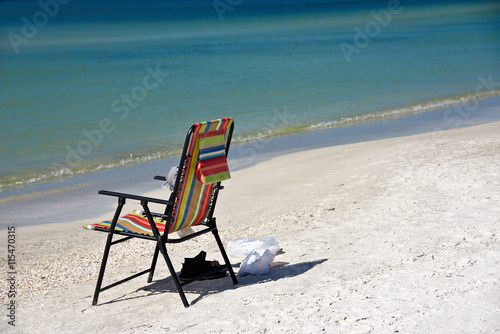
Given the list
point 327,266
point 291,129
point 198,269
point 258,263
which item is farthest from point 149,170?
point 327,266

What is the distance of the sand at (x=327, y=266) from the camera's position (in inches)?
139

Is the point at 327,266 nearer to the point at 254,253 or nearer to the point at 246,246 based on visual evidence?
the point at 254,253

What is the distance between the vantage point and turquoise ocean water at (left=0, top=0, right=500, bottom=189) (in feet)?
44.0

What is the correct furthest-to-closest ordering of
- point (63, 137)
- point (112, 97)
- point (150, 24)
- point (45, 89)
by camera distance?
point (150, 24), point (45, 89), point (112, 97), point (63, 137)

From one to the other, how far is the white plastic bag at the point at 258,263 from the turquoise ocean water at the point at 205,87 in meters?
6.92

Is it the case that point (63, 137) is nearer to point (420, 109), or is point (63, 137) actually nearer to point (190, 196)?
point (420, 109)

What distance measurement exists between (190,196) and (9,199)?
19.9 ft

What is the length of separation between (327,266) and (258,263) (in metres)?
0.52

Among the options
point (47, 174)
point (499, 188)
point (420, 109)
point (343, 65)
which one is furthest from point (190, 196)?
point (343, 65)

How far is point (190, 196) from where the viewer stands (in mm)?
4098

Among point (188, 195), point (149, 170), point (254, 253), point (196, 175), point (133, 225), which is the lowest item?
point (149, 170)

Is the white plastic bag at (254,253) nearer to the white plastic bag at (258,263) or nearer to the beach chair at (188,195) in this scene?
the white plastic bag at (258,263)

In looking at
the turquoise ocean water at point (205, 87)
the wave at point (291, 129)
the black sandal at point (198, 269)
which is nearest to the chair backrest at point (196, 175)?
the black sandal at point (198, 269)

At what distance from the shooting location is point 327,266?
14.5ft
